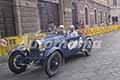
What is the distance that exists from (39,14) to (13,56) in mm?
12379

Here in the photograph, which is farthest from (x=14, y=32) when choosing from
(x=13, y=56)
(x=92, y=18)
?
(x=92, y=18)

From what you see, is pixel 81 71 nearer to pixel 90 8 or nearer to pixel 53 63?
pixel 53 63

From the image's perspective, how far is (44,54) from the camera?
26.0 ft

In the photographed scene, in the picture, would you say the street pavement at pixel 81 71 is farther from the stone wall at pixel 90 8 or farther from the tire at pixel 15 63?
the stone wall at pixel 90 8

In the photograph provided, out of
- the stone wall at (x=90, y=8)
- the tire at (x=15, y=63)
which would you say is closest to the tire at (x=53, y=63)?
the tire at (x=15, y=63)

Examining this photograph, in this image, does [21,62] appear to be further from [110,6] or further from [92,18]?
[110,6]

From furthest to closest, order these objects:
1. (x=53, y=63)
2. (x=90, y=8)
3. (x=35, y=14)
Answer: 1. (x=90, y=8)
2. (x=35, y=14)
3. (x=53, y=63)

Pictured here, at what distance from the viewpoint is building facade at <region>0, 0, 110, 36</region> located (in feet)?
56.6

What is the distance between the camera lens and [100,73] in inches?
306

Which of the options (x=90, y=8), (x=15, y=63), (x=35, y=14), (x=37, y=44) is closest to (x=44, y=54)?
(x=37, y=44)

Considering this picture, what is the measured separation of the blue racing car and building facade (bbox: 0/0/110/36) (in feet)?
26.6

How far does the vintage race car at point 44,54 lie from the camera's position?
781 centimetres

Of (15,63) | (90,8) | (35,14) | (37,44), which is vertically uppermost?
(90,8)

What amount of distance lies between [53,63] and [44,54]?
36 cm
